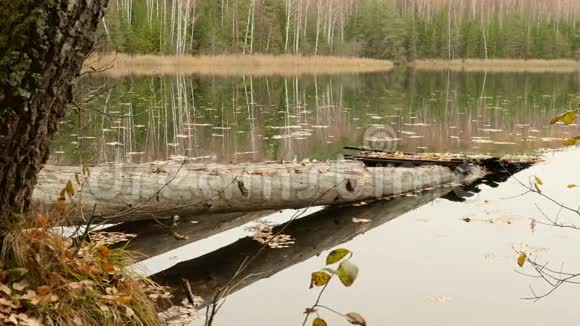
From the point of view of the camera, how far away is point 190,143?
1288cm

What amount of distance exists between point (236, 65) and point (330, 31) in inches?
701

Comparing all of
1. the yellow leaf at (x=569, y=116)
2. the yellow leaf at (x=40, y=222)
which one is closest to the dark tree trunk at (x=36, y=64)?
the yellow leaf at (x=40, y=222)

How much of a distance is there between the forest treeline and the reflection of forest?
1571 centimetres

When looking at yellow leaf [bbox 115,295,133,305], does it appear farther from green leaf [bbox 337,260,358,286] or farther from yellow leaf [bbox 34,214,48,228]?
green leaf [bbox 337,260,358,286]

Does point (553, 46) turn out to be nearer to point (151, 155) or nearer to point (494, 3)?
point (494, 3)

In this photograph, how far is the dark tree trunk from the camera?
2732 mm

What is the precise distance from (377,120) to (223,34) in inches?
1386

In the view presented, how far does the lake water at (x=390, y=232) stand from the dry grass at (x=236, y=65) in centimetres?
2156

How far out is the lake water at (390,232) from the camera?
15.5ft

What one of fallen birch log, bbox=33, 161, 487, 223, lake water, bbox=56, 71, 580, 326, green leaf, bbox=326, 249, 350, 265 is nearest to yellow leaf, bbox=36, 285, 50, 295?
fallen birch log, bbox=33, 161, 487, 223

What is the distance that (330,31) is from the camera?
61250mm

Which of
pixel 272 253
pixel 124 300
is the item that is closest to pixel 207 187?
pixel 272 253

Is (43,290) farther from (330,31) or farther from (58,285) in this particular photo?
Answer: (330,31)

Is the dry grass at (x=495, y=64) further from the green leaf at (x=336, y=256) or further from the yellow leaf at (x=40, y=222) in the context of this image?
the green leaf at (x=336, y=256)
